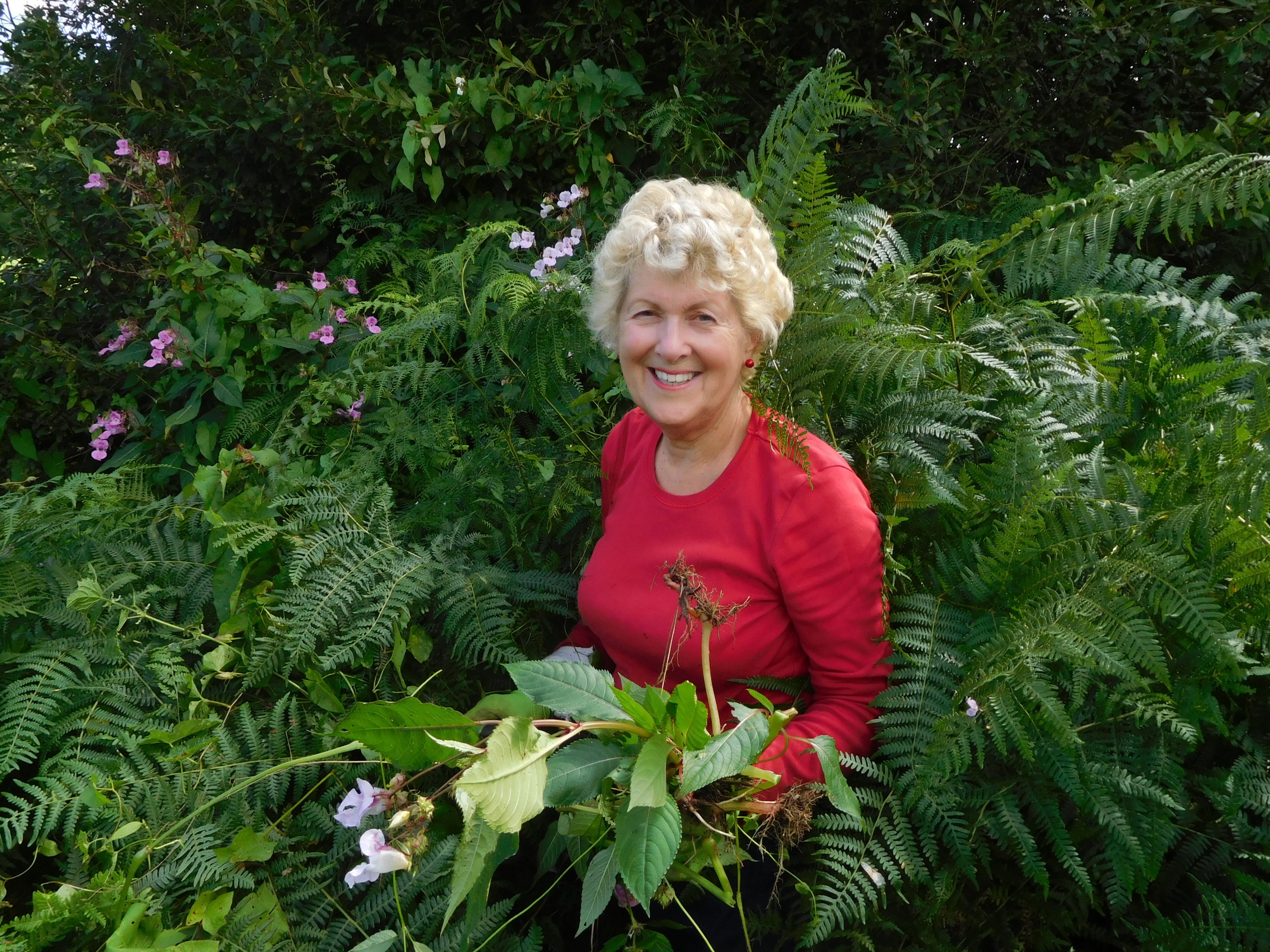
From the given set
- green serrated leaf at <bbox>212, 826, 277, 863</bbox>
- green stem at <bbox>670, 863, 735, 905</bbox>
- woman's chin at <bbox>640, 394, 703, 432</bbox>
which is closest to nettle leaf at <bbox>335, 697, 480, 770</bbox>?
green stem at <bbox>670, 863, 735, 905</bbox>

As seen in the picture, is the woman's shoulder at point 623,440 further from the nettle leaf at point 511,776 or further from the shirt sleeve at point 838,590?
the nettle leaf at point 511,776

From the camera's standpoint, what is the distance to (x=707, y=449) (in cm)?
228

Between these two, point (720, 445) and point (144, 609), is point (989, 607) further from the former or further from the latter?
point (144, 609)

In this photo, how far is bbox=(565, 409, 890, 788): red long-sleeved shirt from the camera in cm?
202

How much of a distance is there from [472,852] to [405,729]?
0.23m

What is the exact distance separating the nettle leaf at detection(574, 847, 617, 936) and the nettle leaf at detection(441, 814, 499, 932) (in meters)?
0.19

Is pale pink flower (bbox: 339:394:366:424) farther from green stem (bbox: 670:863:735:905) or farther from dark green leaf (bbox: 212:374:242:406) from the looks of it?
green stem (bbox: 670:863:735:905)

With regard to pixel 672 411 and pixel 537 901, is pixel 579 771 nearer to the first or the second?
pixel 537 901

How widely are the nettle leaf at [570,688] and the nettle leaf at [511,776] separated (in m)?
0.08

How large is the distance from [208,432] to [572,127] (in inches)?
73.5

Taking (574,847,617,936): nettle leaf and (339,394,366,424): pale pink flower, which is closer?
(574,847,617,936): nettle leaf

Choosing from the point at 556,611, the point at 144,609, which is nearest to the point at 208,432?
the point at 144,609

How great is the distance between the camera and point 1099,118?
3791 millimetres

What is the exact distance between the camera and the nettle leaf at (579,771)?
1566 mm
